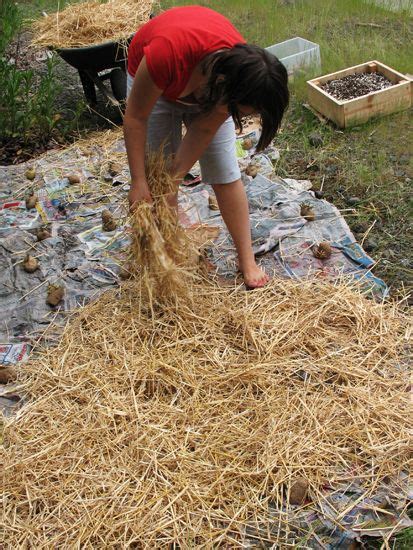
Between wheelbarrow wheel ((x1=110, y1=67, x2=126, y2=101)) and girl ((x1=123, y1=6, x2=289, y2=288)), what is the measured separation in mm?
2156

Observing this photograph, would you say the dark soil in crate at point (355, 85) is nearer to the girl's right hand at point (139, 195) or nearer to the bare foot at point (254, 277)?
the bare foot at point (254, 277)

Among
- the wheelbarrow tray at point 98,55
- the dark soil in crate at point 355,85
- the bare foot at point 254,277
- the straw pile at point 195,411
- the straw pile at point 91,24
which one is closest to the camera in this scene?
the straw pile at point 195,411

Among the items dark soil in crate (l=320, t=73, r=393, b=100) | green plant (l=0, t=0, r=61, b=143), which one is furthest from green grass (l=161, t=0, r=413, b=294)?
green plant (l=0, t=0, r=61, b=143)

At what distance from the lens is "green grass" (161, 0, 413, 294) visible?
3639 mm

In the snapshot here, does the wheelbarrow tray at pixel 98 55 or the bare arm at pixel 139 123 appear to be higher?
the bare arm at pixel 139 123

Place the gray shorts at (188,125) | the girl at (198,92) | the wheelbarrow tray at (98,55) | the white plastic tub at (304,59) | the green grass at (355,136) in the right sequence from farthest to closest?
the white plastic tub at (304,59) → the wheelbarrow tray at (98,55) → the green grass at (355,136) → the gray shorts at (188,125) → the girl at (198,92)

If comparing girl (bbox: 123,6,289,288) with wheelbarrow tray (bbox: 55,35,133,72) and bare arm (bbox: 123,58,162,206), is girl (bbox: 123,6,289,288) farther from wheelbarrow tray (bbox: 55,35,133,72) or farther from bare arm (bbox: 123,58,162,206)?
wheelbarrow tray (bbox: 55,35,133,72)

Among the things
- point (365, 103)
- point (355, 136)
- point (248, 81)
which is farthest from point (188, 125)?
point (365, 103)

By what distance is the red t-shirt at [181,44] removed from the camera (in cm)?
241

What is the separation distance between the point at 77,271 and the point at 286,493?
1.69 meters

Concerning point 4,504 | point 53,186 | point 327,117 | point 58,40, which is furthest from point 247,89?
point 58,40

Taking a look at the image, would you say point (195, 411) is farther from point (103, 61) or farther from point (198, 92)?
point (103, 61)

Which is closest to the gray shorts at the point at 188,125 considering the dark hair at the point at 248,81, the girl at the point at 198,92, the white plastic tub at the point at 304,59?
the girl at the point at 198,92

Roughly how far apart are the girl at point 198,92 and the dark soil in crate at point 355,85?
2.11 m
